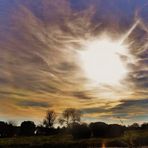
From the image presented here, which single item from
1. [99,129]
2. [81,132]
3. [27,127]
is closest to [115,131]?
[99,129]

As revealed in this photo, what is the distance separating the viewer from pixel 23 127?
155625 mm

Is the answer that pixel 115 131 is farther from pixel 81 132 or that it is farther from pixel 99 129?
pixel 81 132

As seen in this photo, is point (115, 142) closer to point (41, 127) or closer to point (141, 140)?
point (141, 140)

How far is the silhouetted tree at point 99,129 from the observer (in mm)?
92188

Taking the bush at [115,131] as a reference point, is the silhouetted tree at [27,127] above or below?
above

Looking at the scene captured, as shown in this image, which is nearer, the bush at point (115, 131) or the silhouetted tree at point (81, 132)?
the silhouetted tree at point (81, 132)

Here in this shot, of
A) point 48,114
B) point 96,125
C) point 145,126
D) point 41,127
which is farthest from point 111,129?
point 48,114

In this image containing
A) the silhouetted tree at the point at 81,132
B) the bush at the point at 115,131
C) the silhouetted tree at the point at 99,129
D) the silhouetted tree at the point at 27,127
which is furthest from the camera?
the silhouetted tree at the point at 27,127

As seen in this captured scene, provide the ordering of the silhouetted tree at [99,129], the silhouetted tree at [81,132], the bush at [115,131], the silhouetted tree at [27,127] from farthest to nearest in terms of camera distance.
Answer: the silhouetted tree at [27,127], the silhouetted tree at [99,129], the bush at [115,131], the silhouetted tree at [81,132]

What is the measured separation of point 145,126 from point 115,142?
47956mm

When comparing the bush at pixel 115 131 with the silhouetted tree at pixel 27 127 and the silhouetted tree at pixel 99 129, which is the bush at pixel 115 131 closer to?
the silhouetted tree at pixel 99 129

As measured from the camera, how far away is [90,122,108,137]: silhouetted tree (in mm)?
92188

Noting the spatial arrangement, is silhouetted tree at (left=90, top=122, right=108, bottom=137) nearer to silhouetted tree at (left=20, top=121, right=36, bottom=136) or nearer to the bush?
the bush

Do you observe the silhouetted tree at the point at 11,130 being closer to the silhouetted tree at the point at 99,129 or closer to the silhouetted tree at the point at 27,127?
the silhouetted tree at the point at 27,127
